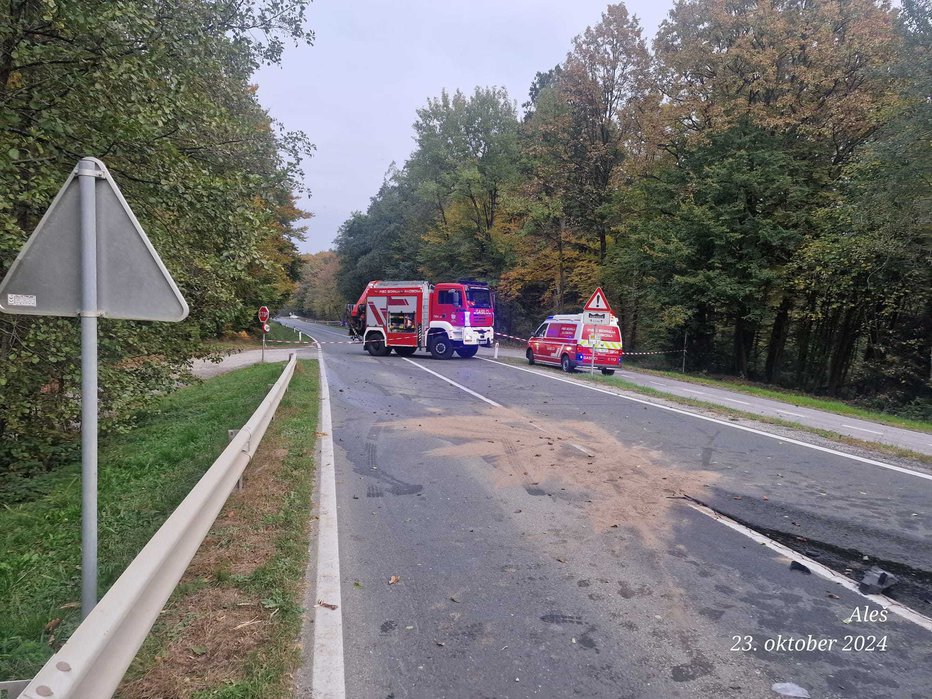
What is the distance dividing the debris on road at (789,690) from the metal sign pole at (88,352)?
136 inches

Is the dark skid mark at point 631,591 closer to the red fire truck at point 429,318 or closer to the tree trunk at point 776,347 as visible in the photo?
the red fire truck at point 429,318

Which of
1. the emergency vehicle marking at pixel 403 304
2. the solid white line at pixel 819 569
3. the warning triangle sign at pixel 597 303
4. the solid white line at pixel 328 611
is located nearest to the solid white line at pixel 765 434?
the warning triangle sign at pixel 597 303

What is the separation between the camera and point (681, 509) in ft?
19.2

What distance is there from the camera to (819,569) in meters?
4.54

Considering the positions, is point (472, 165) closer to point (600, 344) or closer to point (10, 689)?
point (600, 344)

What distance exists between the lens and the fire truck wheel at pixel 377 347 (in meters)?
27.7

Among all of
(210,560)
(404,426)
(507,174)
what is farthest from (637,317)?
(210,560)

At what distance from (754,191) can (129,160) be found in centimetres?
2451

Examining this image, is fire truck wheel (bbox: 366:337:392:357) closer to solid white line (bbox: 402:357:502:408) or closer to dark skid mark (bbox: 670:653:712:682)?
solid white line (bbox: 402:357:502:408)

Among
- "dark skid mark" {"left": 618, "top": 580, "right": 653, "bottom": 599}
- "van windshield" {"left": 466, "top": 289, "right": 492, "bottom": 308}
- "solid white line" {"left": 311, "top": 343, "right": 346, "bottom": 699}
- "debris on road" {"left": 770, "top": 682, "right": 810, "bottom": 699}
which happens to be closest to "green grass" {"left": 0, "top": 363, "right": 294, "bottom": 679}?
"solid white line" {"left": 311, "top": 343, "right": 346, "bottom": 699}

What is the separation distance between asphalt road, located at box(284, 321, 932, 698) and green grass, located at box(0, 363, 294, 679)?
5.47 feet

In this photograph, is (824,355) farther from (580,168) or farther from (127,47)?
(127,47)

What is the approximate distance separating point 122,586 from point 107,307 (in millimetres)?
1303

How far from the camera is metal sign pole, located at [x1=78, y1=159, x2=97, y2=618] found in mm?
2703
